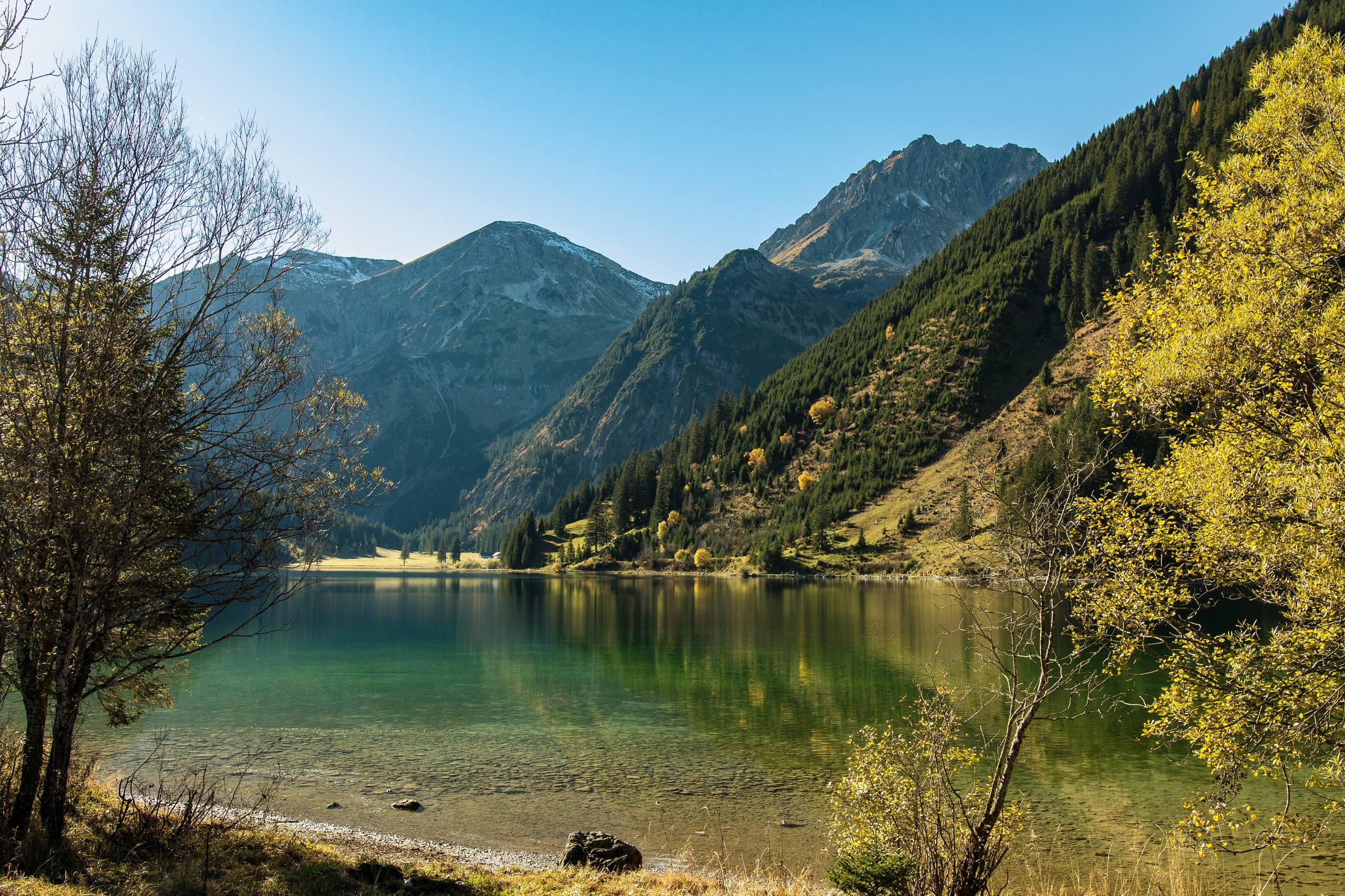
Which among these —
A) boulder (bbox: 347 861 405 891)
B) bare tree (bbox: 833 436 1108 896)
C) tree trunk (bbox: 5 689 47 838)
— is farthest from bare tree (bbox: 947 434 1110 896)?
tree trunk (bbox: 5 689 47 838)

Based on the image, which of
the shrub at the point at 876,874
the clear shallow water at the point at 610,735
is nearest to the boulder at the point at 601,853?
the clear shallow water at the point at 610,735

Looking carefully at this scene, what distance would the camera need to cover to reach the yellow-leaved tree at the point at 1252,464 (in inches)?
460

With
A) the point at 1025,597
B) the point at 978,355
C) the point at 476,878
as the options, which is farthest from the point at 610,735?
the point at 978,355

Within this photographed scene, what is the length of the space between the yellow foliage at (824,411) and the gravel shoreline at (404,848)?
184m

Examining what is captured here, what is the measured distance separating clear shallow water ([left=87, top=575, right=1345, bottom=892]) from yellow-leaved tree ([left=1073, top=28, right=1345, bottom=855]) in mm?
4574

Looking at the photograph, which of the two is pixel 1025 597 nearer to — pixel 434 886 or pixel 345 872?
pixel 434 886

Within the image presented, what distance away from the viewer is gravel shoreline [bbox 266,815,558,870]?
17969 mm

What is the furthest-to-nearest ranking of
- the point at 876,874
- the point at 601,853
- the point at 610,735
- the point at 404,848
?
1. the point at 610,735
2. the point at 404,848
3. the point at 601,853
4. the point at 876,874

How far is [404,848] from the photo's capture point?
1925 centimetres

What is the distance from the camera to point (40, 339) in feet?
38.3

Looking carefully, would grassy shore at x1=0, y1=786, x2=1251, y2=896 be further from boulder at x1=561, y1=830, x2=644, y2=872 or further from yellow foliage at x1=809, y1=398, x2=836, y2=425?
yellow foliage at x1=809, y1=398, x2=836, y2=425

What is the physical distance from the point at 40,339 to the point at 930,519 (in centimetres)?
14746

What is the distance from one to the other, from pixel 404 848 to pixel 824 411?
611 feet

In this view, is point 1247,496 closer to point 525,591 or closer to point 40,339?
point 40,339
